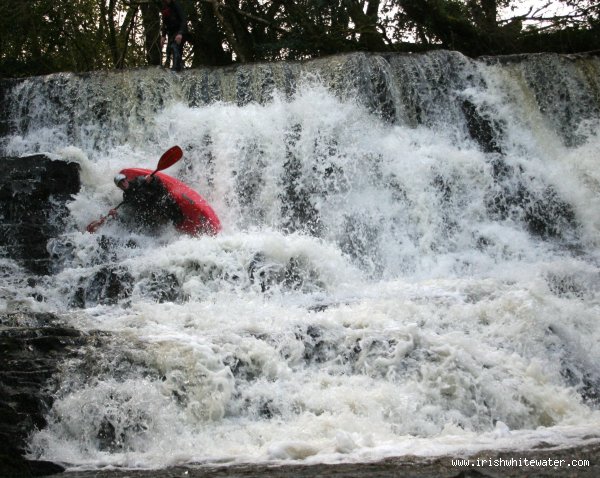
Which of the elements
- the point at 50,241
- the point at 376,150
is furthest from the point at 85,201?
the point at 376,150

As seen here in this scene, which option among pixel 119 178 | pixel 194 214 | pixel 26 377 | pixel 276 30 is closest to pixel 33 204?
pixel 119 178

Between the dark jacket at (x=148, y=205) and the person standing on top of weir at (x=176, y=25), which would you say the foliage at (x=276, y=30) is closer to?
the person standing on top of weir at (x=176, y=25)

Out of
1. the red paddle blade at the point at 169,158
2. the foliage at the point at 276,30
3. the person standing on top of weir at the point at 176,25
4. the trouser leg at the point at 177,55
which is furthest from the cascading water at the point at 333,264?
the foliage at the point at 276,30

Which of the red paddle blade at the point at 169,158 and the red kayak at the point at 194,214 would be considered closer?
the red kayak at the point at 194,214

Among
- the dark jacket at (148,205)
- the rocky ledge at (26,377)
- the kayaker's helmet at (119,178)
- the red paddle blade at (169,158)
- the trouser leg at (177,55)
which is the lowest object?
the rocky ledge at (26,377)

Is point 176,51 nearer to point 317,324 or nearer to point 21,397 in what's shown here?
point 317,324

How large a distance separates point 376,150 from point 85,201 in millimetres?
3387

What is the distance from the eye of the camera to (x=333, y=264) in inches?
305

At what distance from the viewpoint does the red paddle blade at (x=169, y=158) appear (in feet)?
28.3

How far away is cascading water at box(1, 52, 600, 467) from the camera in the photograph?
4.66m

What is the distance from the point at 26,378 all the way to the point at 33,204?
4.13 metres

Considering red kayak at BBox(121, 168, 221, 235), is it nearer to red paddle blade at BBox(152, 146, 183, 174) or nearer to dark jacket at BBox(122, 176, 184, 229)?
dark jacket at BBox(122, 176, 184, 229)

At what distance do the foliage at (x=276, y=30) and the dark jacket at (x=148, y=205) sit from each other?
15.7ft

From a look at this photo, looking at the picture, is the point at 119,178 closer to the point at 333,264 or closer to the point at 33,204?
the point at 33,204
